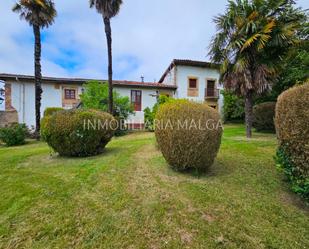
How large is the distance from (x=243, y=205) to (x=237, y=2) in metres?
8.69

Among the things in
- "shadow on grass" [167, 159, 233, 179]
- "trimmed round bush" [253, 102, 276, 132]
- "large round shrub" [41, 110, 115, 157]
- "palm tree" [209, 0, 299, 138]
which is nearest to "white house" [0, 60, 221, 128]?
"trimmed round bush" [253, 102, 276, 132]

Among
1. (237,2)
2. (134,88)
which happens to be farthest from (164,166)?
(134,88)

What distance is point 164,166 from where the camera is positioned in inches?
208

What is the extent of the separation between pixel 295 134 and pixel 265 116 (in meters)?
8.54

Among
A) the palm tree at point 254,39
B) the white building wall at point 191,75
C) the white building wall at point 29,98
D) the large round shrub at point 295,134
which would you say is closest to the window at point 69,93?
the white building wall at point 29,98

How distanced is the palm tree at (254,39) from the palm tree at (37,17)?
1205 cm

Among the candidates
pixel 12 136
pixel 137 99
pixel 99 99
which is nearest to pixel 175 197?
pixel 99 99

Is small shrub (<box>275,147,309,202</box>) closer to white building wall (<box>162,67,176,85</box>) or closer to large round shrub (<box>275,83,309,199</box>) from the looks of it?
large round shrub (<box>275,83,309,199</box>)

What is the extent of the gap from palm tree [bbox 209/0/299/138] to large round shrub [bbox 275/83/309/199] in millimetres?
5341

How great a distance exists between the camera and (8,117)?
57.7ft

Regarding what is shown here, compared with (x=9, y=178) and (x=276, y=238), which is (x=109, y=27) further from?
(x=276, y=238)

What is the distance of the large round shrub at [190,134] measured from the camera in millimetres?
4348

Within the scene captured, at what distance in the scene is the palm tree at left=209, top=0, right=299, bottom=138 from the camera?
323 inches

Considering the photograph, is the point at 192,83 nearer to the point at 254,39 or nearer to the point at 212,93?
the point at 212,93
